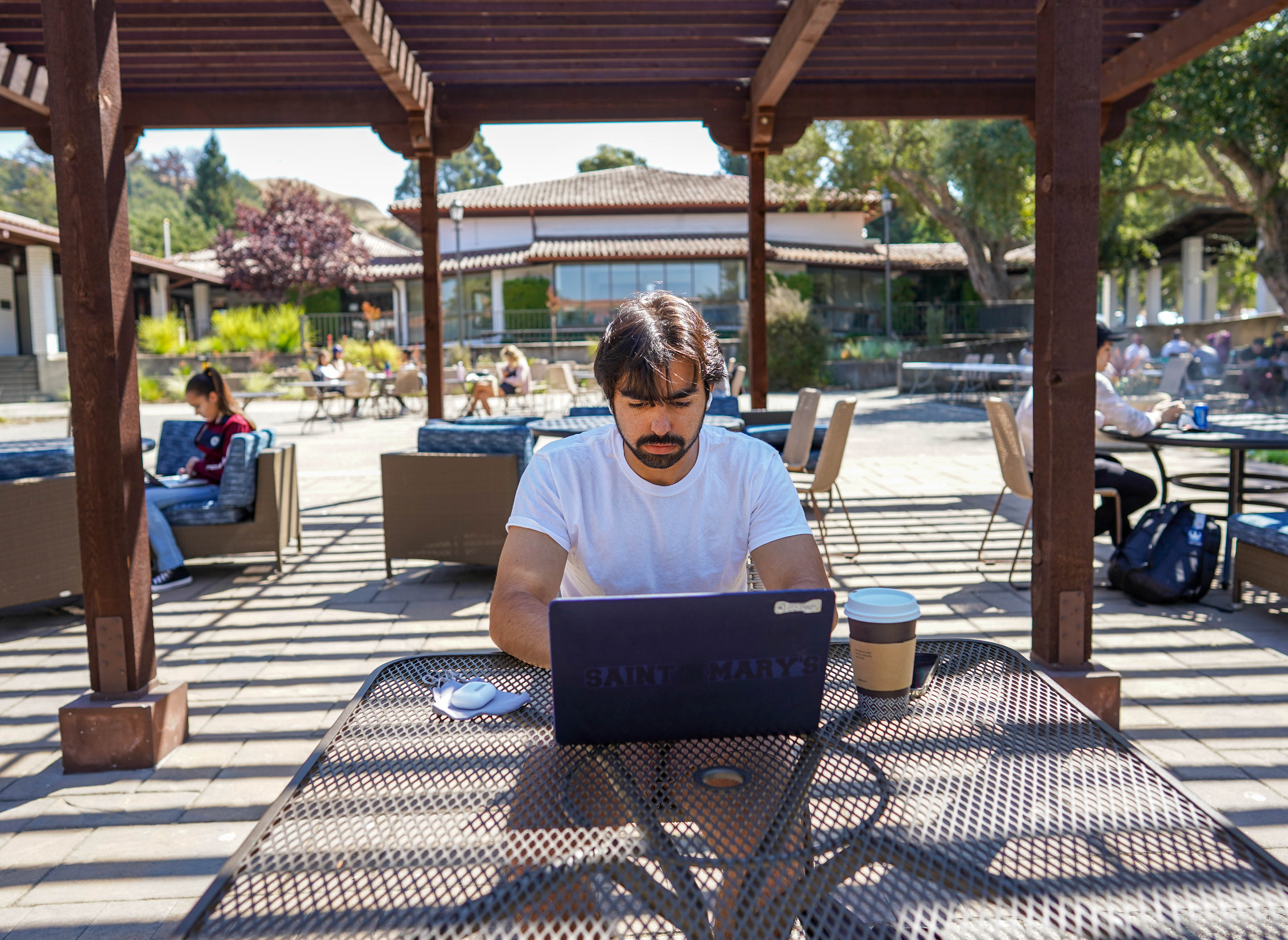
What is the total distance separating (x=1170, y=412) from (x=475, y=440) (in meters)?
3.38

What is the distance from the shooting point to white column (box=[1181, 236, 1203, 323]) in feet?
82.3

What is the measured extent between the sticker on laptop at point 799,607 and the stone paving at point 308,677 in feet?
3.61

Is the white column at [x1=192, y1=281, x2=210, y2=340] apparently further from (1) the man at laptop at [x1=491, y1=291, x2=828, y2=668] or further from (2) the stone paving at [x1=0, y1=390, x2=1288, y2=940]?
(1) the man at laptop at [x1=491, y1=291, x2=828, y2=668]

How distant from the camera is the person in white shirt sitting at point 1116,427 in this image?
469cm

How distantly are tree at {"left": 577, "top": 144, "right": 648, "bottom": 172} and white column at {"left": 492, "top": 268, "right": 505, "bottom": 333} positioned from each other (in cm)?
1964

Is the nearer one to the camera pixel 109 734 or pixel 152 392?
pixel 109 734

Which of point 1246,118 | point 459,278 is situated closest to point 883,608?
point 1246,118

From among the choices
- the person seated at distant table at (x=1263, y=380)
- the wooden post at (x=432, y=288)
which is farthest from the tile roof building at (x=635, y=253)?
the wooden post at (x=432, y=288)

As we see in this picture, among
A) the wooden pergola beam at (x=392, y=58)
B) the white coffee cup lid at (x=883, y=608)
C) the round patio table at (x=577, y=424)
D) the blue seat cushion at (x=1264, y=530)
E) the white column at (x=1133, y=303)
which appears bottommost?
the blue seat cushion at (x=1264, y=530)

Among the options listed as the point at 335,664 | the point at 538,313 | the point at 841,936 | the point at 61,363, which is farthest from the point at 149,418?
the point at 841,936

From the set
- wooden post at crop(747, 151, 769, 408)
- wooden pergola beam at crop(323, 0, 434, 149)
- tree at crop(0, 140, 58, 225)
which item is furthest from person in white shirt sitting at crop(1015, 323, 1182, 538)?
tree at crop(0, 140, 58, 225)

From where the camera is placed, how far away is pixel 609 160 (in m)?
47.1

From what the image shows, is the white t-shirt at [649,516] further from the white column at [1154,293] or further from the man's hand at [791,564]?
Result: the white column at [1154,293]

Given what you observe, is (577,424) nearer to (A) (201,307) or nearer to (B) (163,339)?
(B) (163,339)
